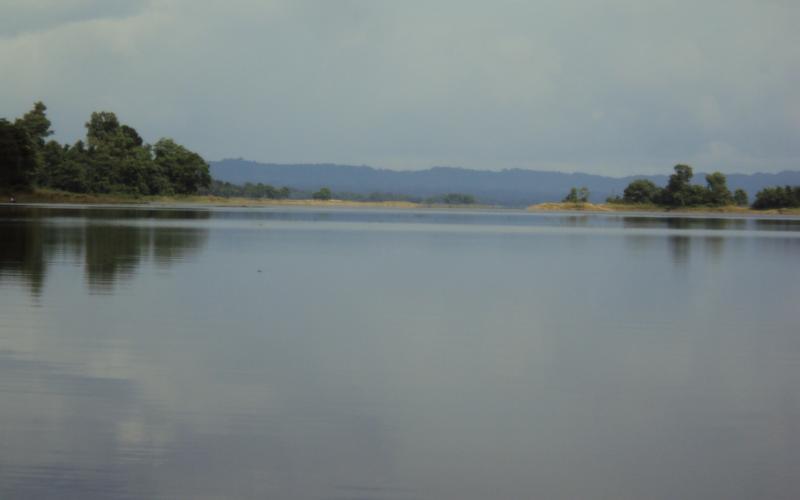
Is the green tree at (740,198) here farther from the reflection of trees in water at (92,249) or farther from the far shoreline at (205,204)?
the reflection of trees in water at (92,249)

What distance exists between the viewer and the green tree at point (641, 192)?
172 m

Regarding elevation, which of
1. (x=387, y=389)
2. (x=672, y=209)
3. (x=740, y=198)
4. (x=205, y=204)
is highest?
(x=740, y=198)

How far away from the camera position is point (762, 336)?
17438 mm

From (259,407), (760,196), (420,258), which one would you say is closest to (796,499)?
(259,407)

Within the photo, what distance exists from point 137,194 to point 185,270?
106 m

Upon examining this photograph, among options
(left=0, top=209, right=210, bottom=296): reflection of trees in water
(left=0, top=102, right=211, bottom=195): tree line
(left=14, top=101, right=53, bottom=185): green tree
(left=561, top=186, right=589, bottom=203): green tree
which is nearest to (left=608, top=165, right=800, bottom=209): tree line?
(left=561, top=186, right=589, bottom=203): green tree

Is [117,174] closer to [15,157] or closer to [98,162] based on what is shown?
[98,162]

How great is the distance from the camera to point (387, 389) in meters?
11.7

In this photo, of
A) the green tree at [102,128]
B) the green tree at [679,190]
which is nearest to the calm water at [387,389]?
the green tree at [102,128]

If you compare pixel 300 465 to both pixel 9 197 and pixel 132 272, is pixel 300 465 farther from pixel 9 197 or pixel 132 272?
pixel 9 197

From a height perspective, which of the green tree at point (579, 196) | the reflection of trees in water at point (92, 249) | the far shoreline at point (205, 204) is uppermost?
the green tree at point (579, 196)

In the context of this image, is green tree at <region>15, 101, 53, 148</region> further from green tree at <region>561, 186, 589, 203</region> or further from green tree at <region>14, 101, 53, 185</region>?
green tree at <region>561, 186, 589, 203</region>

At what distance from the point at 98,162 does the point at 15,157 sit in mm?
23772

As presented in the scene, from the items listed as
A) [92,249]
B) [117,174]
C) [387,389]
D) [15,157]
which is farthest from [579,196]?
[387,389]
